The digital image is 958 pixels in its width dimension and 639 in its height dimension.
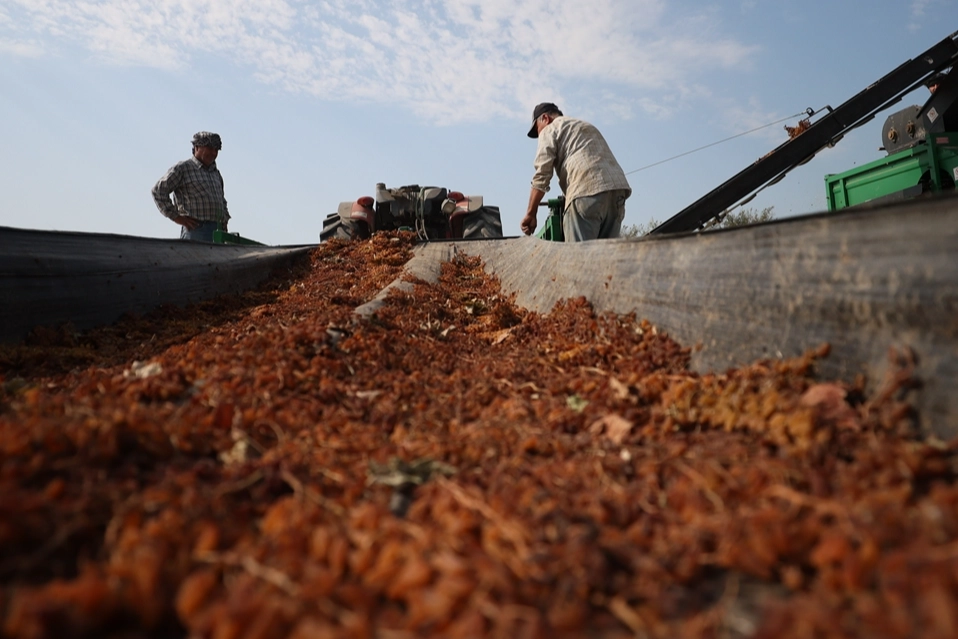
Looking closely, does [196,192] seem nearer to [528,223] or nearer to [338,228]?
[338,228]

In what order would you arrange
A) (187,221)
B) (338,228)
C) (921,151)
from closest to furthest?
(921,151) < (187,221) < (338,228)

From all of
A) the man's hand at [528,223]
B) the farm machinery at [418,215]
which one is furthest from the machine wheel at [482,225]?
the man's hand at [528,223]

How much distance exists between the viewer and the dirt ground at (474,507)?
97cm

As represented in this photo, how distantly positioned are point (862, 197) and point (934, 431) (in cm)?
818

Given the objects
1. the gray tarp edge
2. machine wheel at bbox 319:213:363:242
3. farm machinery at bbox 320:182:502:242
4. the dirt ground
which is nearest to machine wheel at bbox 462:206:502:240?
farm machinery at bbox 320:182:502:242

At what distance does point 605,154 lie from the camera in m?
6.20

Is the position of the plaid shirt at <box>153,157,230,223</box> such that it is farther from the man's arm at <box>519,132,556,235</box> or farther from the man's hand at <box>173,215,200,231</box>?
the man's arm at <box>519,132,556,235</box>

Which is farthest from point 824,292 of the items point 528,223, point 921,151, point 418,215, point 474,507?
point 418,215

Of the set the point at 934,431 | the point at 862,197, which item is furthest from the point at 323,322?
the point at 862,197

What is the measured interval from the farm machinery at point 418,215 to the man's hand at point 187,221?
2.82 metres

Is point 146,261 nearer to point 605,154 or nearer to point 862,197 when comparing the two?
point 605,154

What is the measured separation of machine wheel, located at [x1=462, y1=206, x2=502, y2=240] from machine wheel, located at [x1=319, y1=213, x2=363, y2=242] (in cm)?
205

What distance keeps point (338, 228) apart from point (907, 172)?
9.18 m

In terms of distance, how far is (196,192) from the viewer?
7727 millimetres
